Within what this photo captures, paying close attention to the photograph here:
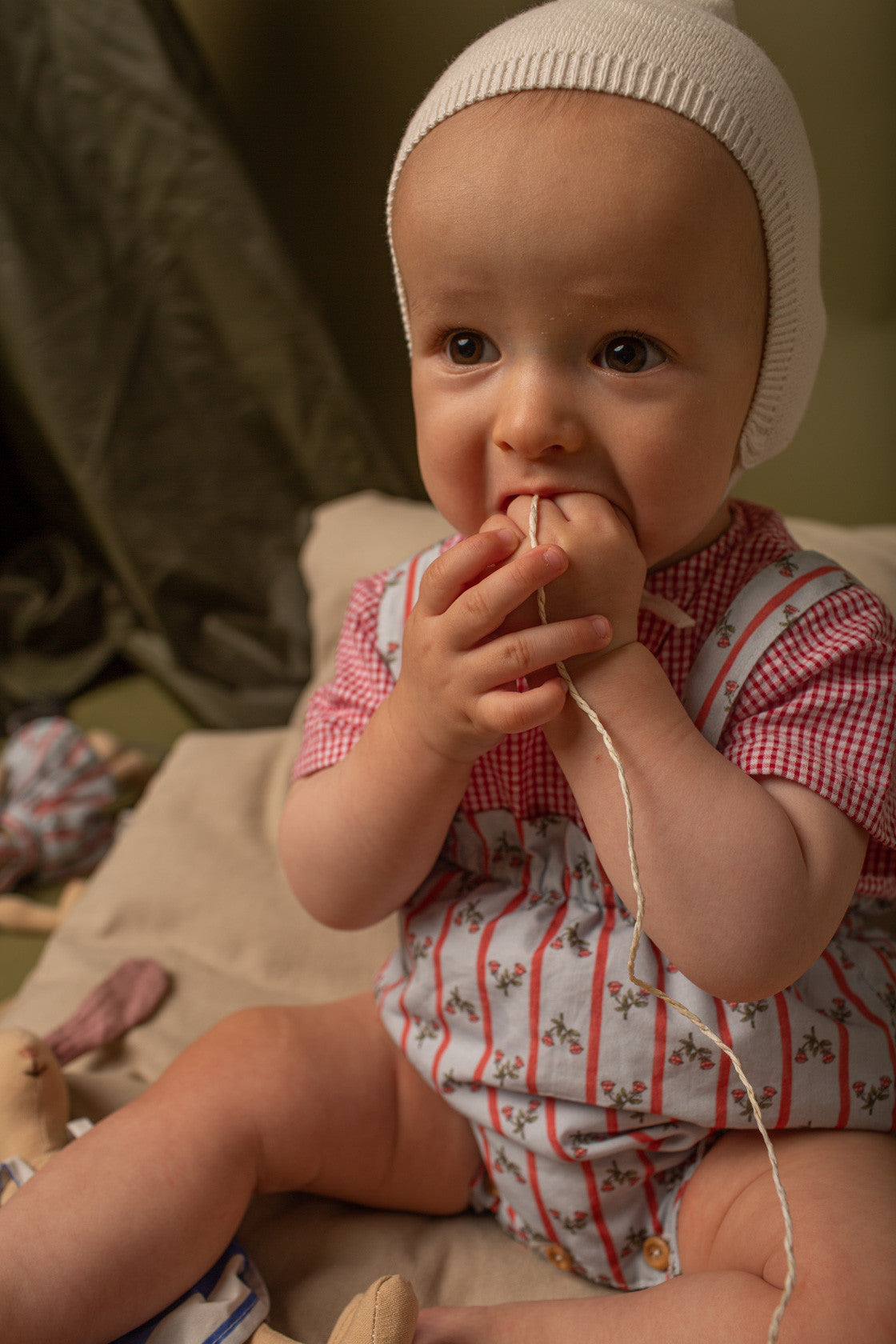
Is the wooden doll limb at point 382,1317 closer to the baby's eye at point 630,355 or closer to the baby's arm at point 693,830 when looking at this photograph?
the baby's arm at point 693,830

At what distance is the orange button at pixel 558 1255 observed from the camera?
848 millimetres

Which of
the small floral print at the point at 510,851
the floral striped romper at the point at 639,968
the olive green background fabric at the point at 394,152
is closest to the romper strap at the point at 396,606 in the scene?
the floral striped romper at the point at 639,968

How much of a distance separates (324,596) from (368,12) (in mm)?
759

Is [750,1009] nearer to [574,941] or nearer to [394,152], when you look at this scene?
[574,941]

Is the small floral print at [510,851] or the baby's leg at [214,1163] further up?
the small floral print at [510,851]

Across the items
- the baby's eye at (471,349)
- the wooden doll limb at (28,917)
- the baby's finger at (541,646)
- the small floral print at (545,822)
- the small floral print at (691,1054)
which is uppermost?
the baby's eye at (471,349)

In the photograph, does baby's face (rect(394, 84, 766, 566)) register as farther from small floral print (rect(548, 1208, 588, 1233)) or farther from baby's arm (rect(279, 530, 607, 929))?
small floral print (rect(548, 1208, 588, 1233))

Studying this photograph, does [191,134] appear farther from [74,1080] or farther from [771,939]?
[771,939]

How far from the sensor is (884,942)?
0.88 meters

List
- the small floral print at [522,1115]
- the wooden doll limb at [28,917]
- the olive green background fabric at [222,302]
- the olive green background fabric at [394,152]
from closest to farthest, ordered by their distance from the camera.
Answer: the small floral print at [522,1115], the olive green background fabric at [394,152], the wooden doll limb at [28,917], the olive green background fabric at [222,302]

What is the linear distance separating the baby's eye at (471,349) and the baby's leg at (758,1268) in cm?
56

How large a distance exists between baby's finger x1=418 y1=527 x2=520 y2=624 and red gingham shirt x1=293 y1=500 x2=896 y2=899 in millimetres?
173

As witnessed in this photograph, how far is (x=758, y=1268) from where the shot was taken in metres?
0.71

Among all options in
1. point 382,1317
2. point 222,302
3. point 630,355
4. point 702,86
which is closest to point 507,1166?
point 382,1317
